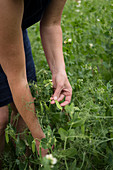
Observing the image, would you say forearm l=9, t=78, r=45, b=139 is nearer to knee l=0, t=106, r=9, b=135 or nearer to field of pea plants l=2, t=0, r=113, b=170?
field of pea plants l=2, t=0, r=113, b=170

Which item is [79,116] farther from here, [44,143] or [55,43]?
[55,43]

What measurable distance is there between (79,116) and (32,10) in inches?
20.6

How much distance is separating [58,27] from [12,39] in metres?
0.44

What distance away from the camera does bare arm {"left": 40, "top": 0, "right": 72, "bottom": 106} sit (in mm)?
1100

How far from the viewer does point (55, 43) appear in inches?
46.0

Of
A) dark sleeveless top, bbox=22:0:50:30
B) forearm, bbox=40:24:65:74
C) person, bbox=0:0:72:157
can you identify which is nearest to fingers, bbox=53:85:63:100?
person, bbox=0:0:72:157

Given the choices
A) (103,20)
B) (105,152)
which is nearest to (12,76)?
(105,152)

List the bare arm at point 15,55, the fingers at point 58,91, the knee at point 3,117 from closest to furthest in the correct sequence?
the bare arm at point 15,55, the fingers at point 58,91, the knee at point 3,117

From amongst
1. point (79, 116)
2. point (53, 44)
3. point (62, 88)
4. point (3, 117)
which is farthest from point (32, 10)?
point (3, 117)

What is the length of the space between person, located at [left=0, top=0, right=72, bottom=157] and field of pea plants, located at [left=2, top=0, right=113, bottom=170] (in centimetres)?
6

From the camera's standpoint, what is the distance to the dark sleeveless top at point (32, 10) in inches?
38.4

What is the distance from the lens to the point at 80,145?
Answer: 3.37ft

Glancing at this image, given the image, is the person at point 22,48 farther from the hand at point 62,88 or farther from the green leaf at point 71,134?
the green leaf at point 71,134

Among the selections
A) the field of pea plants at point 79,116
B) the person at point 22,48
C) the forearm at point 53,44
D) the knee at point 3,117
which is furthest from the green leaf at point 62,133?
the knee at point 3,117
